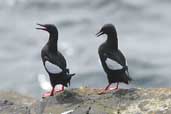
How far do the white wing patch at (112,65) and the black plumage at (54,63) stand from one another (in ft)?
3.27

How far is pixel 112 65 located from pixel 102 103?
1563mm

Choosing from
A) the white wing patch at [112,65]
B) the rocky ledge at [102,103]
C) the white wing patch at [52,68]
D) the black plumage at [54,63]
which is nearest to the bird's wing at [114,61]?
the white wing patch at [112,65]

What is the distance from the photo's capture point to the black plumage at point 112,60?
16969 mm

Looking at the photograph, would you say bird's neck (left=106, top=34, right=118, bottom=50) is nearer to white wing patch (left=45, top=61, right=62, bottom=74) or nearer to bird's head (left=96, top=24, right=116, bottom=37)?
bird's head (left=96, top=24, right=116, bottom=37)

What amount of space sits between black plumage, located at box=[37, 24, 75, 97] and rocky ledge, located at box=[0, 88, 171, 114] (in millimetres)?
483

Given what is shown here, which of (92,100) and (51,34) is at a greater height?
(51,34)

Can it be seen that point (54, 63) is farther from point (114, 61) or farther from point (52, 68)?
point (114, 61)

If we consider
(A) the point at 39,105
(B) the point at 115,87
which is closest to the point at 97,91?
(B) the point at 115,87

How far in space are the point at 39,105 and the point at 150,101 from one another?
283 centimetres

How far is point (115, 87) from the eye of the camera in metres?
17.1

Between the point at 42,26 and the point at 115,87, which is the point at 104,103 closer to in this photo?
the point at 115,87

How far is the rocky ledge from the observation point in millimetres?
15008

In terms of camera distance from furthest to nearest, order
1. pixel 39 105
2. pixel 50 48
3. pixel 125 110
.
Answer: pixel 50 48 → pixel 39 105 → pixel 125 110

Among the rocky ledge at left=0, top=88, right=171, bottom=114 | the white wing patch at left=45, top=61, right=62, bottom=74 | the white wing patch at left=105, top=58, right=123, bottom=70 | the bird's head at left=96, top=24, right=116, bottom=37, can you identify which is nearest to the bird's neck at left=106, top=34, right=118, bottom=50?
the bird's head at left=96, top=24, right=116, bottom=37
